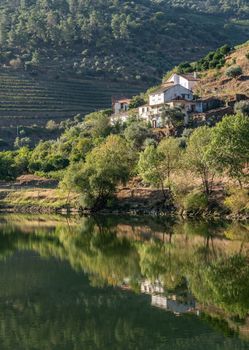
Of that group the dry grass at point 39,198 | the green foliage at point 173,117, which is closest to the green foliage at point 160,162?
the dry grass at point 39,198

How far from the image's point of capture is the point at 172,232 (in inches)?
2625

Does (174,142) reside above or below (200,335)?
above

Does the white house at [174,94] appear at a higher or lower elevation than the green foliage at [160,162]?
higher

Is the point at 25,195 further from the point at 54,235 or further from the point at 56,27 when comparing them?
the point at 56,27

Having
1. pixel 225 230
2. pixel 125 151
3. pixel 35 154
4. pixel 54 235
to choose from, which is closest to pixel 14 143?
pixel 35 154

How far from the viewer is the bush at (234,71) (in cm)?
12704

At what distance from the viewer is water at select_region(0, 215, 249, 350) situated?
30.8m

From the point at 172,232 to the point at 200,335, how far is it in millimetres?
36179

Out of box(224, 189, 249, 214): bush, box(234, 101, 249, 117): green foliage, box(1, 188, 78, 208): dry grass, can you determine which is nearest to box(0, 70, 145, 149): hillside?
box(1, 188, 78, 208): dry grass

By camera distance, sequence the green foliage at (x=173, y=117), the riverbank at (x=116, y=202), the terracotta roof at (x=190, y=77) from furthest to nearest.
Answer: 1. the terracotta roof at (x=190, y=77)
2. the green foliage at (x=173, y=117)
3. the riverbank at (x=116, y=202)

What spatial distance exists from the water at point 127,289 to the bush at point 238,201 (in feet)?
22.8

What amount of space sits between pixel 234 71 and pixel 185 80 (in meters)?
11.4

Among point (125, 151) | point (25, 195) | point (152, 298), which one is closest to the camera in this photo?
point (152, 298)

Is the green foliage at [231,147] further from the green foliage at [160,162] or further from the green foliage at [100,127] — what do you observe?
the green foliage at [100,127]
